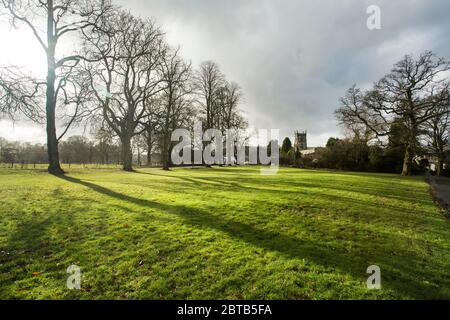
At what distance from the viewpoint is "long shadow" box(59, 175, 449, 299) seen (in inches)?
166

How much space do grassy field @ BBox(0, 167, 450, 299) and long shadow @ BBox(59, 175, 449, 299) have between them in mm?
23

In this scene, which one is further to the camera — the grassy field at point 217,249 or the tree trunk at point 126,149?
the tree trunk at point 126,149

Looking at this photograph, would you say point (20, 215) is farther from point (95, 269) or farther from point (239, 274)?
point (239, 274)

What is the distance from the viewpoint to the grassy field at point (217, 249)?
4.10m

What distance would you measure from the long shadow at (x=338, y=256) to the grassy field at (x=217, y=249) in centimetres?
2

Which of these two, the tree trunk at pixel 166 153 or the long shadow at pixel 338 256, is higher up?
the tree trunk at pixel 166 153

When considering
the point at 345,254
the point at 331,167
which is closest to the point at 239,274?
the point at 345,254

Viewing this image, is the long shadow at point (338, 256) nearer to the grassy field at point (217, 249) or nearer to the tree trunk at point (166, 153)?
the grassy field at point (217, 249)

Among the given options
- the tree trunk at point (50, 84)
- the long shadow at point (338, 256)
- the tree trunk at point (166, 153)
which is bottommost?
the long shadow at point (338, 256)

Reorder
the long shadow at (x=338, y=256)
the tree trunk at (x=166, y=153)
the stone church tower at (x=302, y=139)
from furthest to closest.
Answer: the stone church tower at (x=302, y=139) < the tree trunk at (x=166, y=153) < the long shadow at (x=338, y=256)

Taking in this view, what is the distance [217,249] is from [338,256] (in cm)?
261

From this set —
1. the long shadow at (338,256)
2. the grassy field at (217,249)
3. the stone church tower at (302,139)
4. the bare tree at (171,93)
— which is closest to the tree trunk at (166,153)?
the bare tree at (171,93)

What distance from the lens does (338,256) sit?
5.25m

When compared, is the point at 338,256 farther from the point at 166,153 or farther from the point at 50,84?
the point at 166,153
